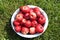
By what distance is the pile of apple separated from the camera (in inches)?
109

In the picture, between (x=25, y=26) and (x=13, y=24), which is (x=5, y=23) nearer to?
(x=13, y=24)

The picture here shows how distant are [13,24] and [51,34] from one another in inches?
23.8

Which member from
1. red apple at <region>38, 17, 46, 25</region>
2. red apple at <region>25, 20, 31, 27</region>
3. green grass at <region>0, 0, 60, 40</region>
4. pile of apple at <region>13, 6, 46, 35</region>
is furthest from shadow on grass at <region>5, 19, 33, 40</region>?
red apple at <region>38, 17, 46, 25</region>

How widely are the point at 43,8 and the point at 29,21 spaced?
0.46 meters

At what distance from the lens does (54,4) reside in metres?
3.15

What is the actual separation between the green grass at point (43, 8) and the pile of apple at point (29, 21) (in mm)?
207

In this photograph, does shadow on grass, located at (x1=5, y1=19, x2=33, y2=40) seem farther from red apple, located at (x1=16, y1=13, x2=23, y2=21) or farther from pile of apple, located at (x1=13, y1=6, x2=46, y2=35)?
red apple, located at (x1=16, y1=13, x2=23, y2=21)

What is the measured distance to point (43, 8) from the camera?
312 cm

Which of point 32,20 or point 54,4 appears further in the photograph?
point 54,4

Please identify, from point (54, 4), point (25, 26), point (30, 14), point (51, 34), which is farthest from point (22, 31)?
point (54, 4)

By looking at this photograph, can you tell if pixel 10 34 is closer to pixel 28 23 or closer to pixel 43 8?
pixel 28 23

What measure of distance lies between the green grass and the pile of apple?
21 cm

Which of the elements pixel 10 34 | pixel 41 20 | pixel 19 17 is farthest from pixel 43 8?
pixel 10 34

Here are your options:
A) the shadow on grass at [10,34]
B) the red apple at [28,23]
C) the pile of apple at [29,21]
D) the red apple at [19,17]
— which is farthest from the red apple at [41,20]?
the shadow on grass at [10,34]
